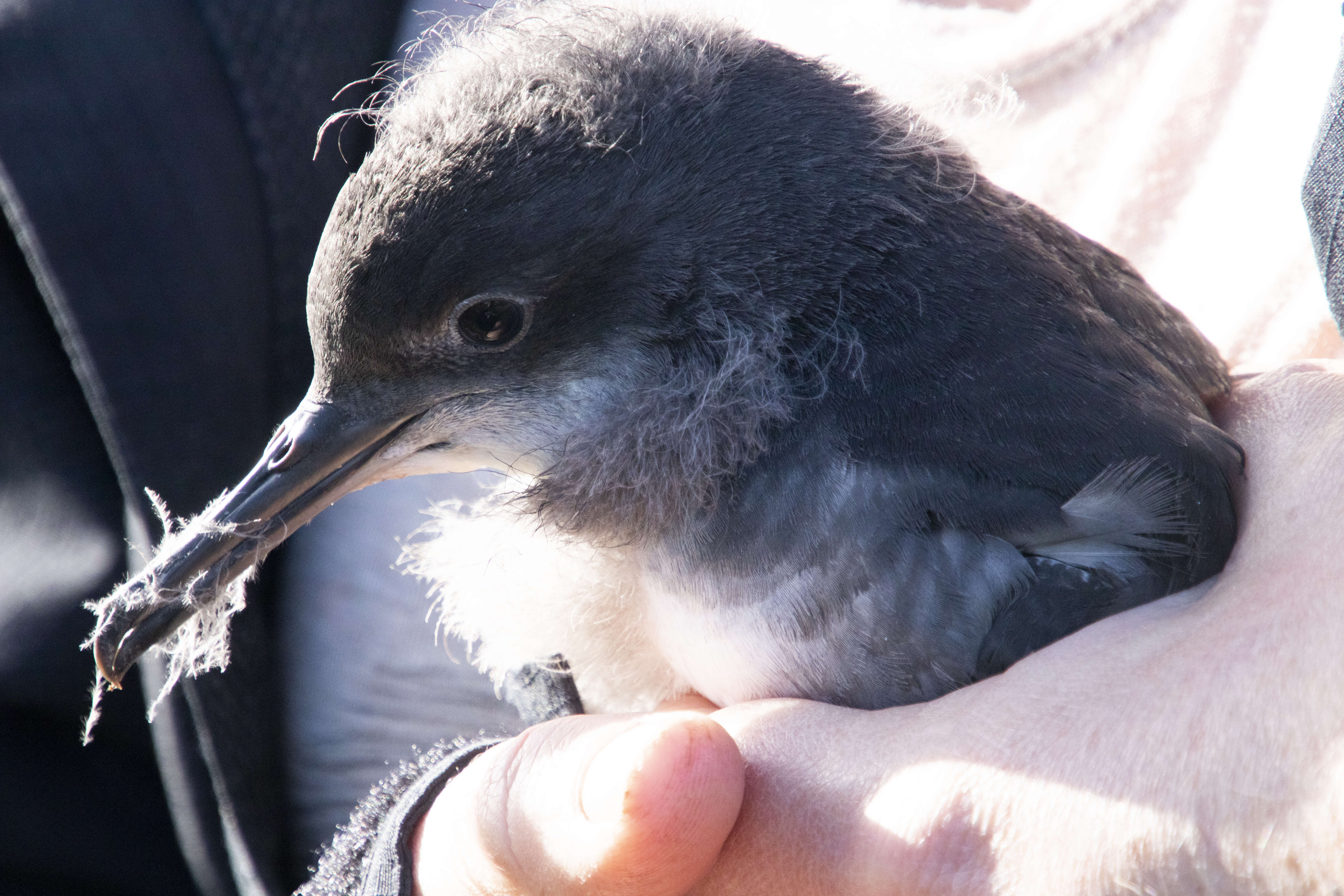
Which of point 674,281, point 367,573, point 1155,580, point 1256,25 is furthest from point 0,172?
point 1256,25

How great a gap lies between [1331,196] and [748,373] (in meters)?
0.66

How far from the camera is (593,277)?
1120 mm

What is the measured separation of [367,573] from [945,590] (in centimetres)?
135

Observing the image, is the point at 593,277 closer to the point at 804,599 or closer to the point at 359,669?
the point at 804,599

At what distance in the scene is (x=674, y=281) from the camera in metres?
1.12

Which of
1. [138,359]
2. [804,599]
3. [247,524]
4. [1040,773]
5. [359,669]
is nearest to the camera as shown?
[1040,773]

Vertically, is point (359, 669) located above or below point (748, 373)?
below

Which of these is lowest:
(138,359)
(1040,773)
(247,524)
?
(1040,773)

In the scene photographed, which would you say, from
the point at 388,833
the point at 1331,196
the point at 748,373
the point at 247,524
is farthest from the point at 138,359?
the point at 1331,196

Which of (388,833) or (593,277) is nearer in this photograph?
(593,277)

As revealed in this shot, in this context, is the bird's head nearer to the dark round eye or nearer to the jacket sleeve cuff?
the dark round eye

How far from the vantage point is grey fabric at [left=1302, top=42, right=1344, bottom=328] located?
1037mm

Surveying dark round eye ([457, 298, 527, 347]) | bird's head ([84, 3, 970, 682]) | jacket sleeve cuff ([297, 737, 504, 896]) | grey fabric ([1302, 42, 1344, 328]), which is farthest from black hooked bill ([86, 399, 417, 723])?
grey fabric ([1302, 42, 1344, 328])

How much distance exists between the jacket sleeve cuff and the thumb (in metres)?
0.15
